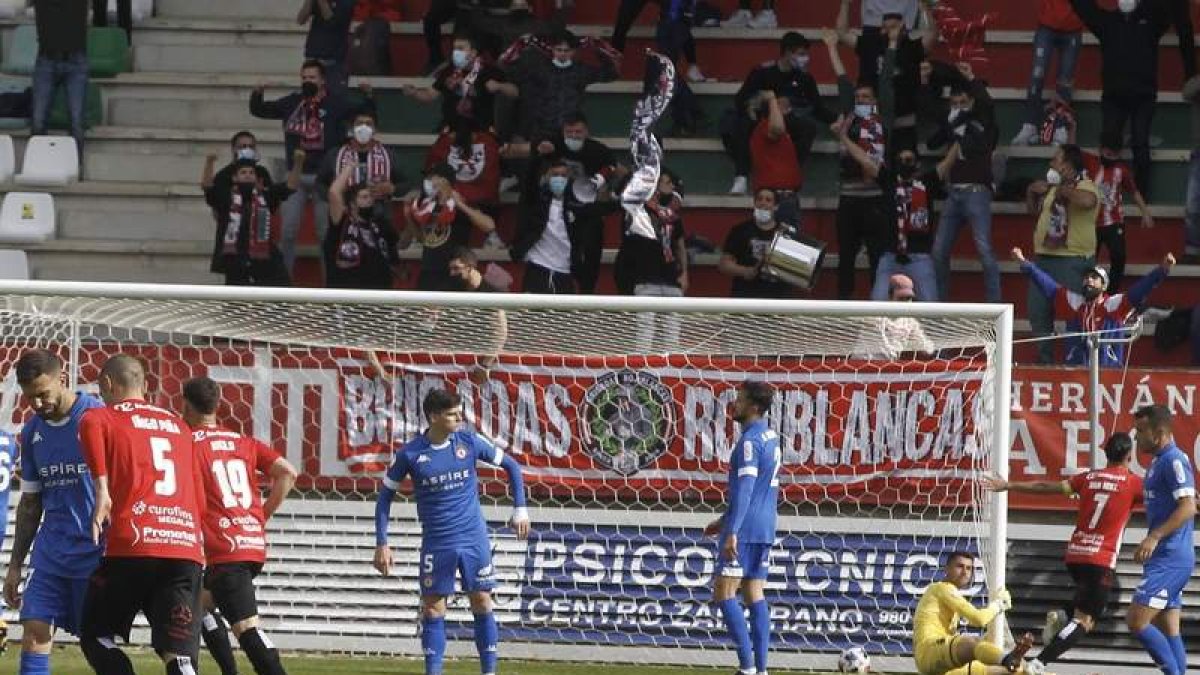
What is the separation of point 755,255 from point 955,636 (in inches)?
217

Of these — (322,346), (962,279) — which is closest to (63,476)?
(322,346)

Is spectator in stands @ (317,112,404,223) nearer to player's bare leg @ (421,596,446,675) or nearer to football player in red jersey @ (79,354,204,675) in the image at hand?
player's bare leg @ (421,596,446,675)

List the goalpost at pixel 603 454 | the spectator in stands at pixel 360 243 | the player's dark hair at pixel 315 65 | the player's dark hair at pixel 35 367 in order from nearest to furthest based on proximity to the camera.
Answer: the player's dark hair at pixel 35 367 → the goalpost at pixel 603 454 → the spectator in stands at pixel 360 243 → the player's dark hair at pixel 315 65

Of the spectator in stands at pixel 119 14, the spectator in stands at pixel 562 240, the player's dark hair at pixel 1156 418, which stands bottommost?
the player's dark hair at pixel 1156 418

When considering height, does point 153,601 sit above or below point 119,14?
below

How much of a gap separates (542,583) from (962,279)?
230 inches

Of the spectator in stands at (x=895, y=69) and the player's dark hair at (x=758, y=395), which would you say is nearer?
the player's dark hair at (x=758, y=395)

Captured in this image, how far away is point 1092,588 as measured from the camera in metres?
15.3

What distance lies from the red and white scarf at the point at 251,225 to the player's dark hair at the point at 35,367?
8.25m

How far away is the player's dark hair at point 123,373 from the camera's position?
1113cm

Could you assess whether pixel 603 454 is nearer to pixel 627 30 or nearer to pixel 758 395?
pixel 758 395

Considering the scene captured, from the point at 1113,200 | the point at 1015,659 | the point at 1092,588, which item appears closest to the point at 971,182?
the point at 1113,200

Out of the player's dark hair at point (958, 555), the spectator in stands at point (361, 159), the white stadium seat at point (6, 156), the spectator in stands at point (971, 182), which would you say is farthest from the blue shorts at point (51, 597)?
the white stadium seat at point (6, 156)

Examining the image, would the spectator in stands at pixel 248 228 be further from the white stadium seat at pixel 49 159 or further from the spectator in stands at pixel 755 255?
the spectator in stands at pixel 755 255
